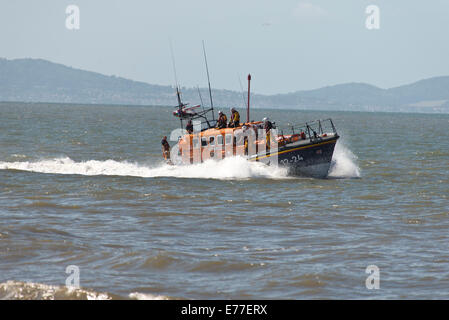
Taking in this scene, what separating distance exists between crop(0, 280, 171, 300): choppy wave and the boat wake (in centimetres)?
1448

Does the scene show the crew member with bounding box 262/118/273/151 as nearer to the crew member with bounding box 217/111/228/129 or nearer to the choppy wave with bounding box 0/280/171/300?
the crew member with bounding box 217/111/228/129

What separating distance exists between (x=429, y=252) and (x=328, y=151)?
11000mm

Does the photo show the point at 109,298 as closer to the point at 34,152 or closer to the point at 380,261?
the point at 380,261

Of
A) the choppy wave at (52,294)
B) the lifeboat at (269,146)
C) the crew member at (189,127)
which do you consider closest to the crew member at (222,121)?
the lifeboat at (269,146)

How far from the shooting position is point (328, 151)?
79.9 ft

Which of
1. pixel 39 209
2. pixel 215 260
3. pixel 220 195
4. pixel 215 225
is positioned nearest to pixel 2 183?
pixel 39 209

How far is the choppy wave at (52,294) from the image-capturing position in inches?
408

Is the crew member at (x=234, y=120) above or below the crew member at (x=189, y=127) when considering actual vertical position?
above

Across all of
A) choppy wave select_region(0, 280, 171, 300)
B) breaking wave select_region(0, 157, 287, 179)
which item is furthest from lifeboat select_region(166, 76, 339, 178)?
choppy wave select_region(0, 280, 171, 300)

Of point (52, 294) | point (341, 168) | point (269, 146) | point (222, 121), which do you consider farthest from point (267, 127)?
point (52, 294)

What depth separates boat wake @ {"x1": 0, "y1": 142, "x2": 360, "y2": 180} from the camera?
81.5 ft

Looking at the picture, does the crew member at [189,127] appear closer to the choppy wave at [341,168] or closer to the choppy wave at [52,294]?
the choppy wave at [341,168]

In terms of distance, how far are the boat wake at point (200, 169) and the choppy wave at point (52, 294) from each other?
14.5 meters

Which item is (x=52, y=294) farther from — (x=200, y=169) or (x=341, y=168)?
(x=341, y=168)
